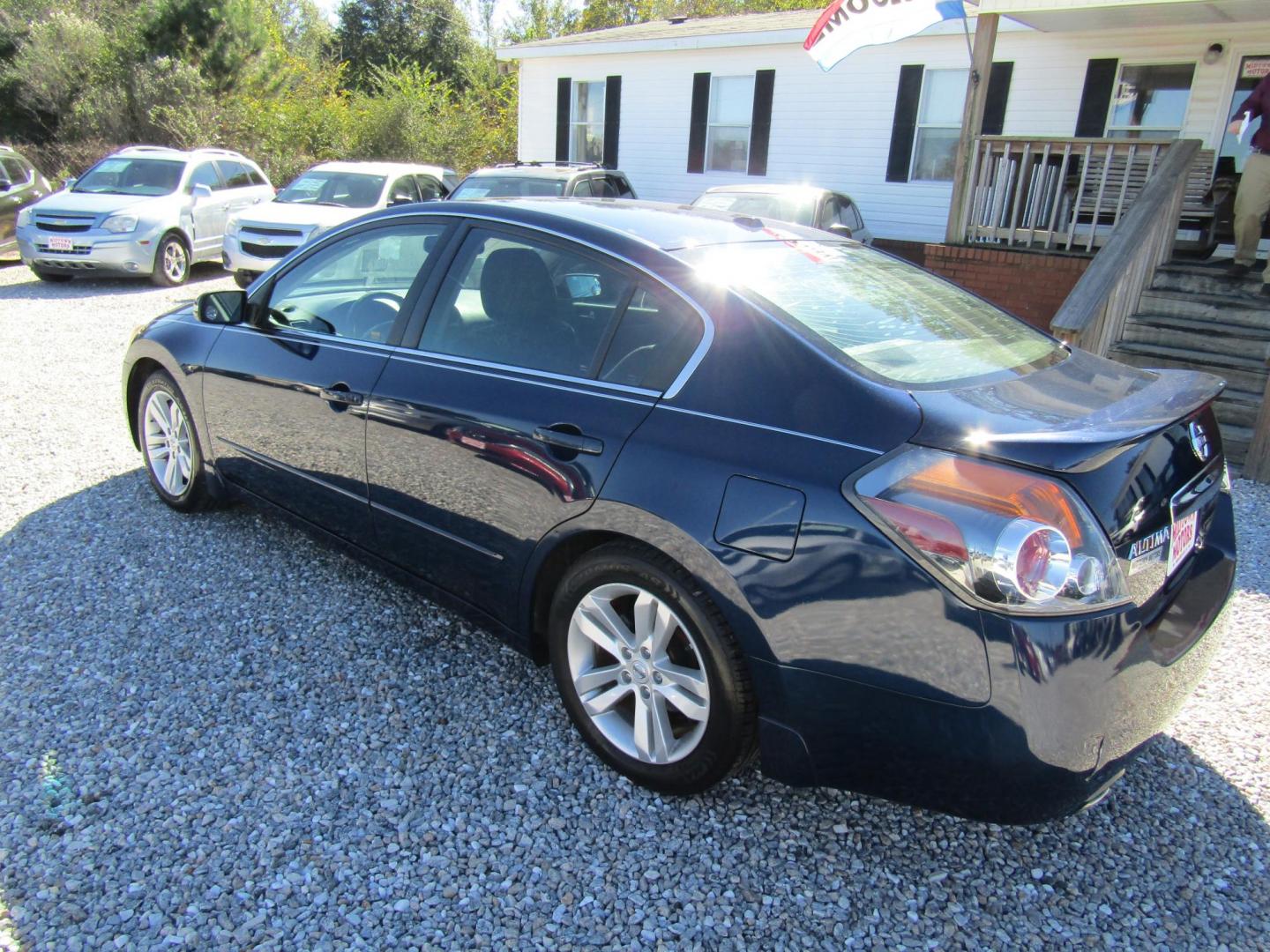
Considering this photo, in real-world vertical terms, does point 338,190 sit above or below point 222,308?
above

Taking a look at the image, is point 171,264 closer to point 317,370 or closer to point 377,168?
point 377,168

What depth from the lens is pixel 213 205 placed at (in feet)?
41.4

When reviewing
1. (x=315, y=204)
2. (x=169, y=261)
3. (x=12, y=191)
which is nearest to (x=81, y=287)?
(x=169, y=261)

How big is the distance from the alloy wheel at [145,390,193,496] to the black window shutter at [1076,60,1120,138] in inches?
446

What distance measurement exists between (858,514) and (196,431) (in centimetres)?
329

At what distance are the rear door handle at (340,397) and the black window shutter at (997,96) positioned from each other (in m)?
11.5

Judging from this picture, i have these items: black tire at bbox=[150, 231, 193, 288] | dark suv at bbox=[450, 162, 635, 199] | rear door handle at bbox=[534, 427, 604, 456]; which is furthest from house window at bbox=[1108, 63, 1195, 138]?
black tire at bbox=[150, 231, 193, 288]

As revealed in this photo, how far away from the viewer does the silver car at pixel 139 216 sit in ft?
36.5

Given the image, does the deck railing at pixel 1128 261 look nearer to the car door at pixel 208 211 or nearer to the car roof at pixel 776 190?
the car roof at pixel 776 190

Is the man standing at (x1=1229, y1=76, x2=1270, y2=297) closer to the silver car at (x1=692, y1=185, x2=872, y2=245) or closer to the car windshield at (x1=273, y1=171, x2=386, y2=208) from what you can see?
the silver car at (x1=692, y1=185, x2=872, y2=245)

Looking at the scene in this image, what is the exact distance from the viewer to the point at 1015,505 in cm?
193

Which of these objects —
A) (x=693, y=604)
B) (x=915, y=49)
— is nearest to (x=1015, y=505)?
(x=693, y=604)

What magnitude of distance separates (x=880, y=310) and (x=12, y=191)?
1441 cm

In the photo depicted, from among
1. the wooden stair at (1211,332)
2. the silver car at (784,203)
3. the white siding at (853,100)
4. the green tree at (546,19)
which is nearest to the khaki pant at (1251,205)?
the wooden stair at (1211,332)
